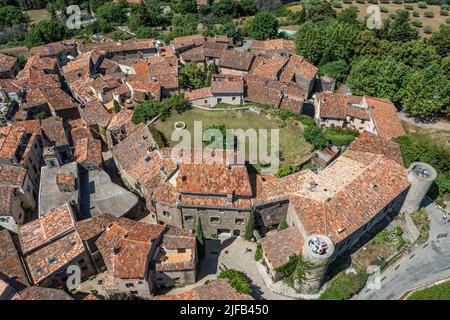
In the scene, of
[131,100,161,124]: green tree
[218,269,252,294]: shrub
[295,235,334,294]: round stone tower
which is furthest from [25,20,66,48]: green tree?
[295,235,334,294]: round stone tower

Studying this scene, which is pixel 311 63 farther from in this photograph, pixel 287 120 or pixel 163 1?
pixel 163 1

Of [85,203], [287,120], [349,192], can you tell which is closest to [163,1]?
[287,120]

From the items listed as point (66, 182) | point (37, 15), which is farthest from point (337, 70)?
point (37, 15)

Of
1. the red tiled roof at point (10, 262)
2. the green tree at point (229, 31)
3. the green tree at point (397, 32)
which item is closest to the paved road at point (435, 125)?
the green tree at point (397, 32)

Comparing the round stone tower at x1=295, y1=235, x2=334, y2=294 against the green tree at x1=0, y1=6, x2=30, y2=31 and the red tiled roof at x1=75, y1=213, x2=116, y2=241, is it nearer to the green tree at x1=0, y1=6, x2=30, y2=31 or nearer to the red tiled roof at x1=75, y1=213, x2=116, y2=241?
the red tiled roof at x1=75, y1=213, x2=116, y2=241

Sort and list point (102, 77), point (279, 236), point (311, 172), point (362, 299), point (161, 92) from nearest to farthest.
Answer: point (362, 299)
point (279, 236)
point (311, 172)
point (161, 92)
point (102, 77)

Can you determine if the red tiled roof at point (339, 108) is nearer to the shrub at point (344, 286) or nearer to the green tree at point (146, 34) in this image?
the shrub at point (344, 286)
